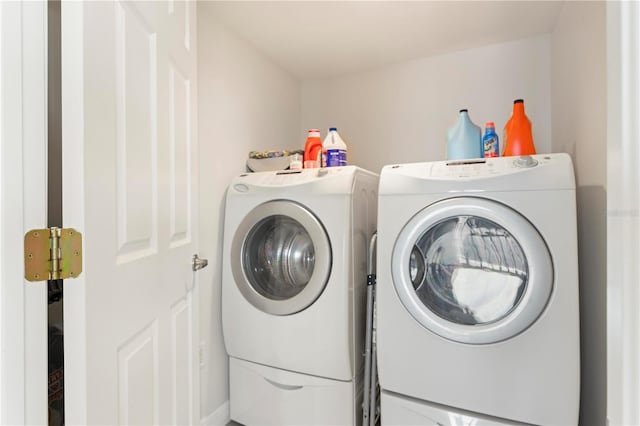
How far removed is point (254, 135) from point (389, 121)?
0.98 m

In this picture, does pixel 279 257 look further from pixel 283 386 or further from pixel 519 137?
pixel 519 137

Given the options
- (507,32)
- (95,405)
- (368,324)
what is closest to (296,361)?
(368,324)

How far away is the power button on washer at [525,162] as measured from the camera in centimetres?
122

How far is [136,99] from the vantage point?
2.53 feet

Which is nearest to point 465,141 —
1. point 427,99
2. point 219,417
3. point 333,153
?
point 333,153

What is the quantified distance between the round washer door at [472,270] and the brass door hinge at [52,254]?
42.5 inches

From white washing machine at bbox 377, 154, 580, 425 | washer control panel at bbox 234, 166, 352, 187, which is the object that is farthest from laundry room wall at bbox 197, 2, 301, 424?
white washing machine at bbox 377, 154, 580, 425

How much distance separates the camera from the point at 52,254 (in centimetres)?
56

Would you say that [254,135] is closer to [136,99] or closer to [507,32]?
[136,99]

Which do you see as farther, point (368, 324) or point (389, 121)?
point (389, 121)

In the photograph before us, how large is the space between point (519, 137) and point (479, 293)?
0.79m

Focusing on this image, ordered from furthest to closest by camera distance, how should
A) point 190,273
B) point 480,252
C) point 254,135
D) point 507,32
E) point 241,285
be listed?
point 254,135 < point 507,32 < point 241,285 < point 480,252 < point 190,273

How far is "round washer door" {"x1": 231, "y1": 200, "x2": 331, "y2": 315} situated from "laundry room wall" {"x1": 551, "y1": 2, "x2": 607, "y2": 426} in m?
1.03

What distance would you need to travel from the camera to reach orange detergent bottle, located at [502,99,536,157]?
1530mm
